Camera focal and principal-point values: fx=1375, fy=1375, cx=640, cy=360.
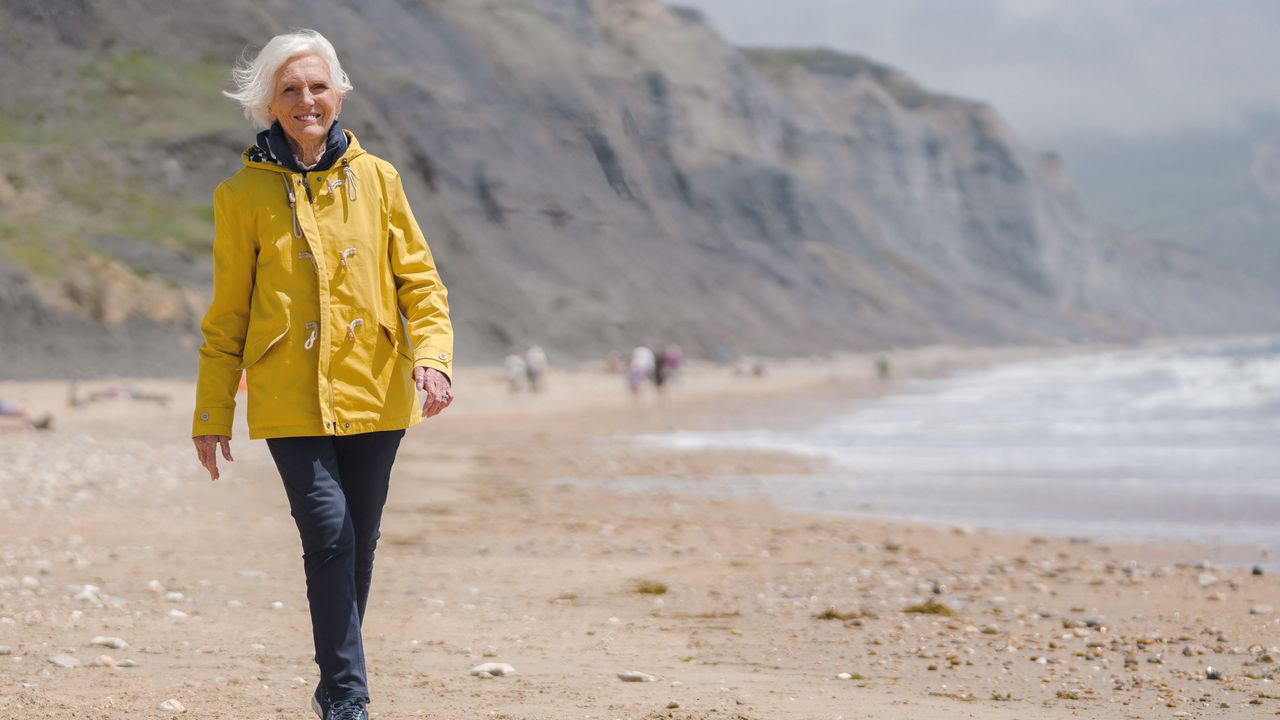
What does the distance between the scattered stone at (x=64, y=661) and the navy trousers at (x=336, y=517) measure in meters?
1.61

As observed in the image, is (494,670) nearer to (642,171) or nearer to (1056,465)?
(1056,465)

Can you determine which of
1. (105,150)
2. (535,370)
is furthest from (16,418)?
(105,150)

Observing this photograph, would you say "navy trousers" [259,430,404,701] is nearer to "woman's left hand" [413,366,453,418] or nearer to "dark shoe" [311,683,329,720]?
"dark shoe" [311,683,329,720]

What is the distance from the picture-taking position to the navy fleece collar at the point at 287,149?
3.91 metres

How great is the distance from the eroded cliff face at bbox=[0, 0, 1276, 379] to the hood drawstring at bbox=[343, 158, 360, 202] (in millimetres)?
32573

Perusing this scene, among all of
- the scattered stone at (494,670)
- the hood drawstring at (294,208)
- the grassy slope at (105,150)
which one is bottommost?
the scattered stone at (494,670)

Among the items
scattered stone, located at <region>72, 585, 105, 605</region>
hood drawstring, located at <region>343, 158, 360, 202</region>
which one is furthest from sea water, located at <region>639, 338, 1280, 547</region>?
hood drawstring, located at <region>343, 158, 360, 202</region>

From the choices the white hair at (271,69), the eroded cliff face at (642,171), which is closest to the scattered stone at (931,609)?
the white hair at (271,69)

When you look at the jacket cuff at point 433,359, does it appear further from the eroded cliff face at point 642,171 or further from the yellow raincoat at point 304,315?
the eroded cliff face at point 642,171

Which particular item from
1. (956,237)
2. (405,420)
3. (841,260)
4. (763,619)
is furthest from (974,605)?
(956,237)

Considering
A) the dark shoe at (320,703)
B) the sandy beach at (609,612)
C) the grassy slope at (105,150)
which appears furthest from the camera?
the grassy slope at (105,150)

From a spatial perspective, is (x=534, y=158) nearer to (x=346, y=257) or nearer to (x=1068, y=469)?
(x=1068, y=469)

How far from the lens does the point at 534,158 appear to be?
67125 mm

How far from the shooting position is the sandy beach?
483cm
